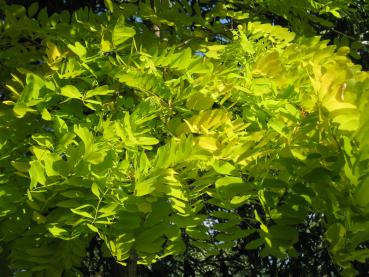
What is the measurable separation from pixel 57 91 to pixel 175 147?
0.58 m

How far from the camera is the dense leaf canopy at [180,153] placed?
1.29 metres

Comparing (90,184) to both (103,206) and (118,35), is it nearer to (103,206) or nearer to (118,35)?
(103,206)

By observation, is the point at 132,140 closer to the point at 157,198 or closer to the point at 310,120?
the point at 157,198

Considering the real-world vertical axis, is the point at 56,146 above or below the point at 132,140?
below

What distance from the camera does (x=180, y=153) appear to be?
1362 millimetres

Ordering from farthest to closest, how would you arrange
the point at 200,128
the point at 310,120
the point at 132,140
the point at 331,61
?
the point at 331,61 < the point at 200,128 < the point at 132,140 < the point at 310,120

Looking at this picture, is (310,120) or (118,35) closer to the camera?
(310,120)

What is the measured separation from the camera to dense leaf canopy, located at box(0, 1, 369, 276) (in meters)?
1.29

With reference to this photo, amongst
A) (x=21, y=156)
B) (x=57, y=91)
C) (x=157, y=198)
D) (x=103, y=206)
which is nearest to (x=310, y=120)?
(x=157, y=198)

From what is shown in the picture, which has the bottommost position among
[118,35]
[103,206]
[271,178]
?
[103,206]

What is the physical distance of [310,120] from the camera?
1347 mm

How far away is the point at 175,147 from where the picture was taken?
1.38m

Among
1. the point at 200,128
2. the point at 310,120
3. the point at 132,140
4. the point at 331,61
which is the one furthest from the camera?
the point at 331,61

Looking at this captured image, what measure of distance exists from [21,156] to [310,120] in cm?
102
